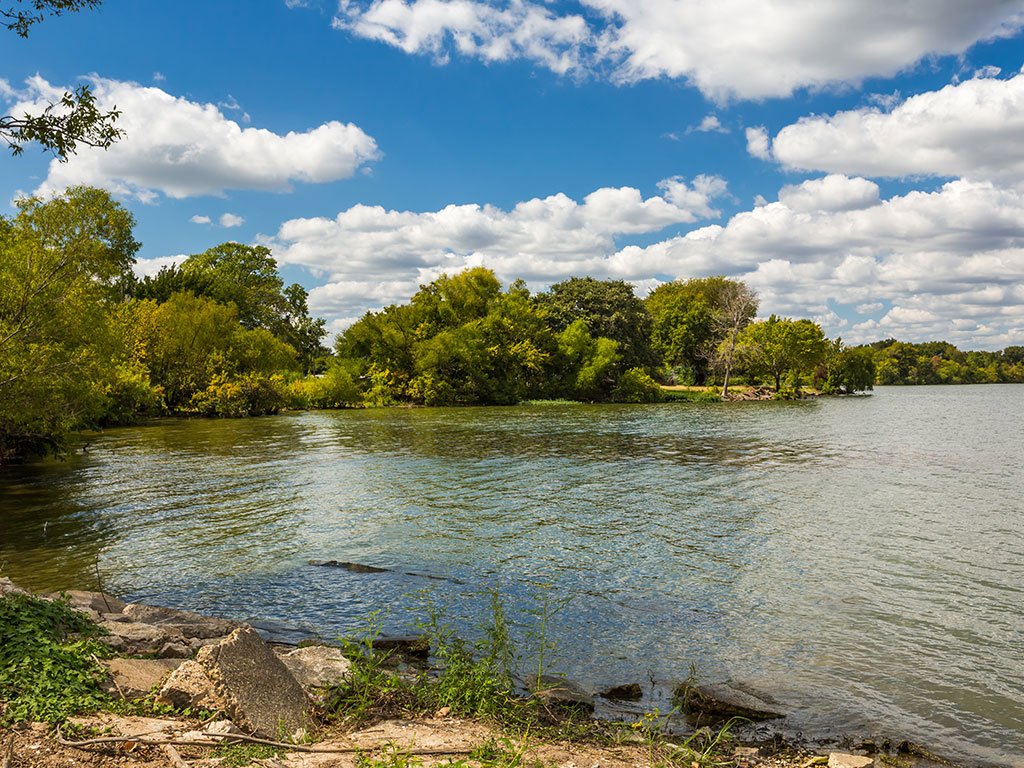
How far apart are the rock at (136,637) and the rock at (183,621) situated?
0.40 metres

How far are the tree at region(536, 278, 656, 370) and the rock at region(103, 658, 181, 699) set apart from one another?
7489cm

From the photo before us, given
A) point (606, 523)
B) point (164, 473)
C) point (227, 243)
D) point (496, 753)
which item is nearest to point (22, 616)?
point (496, 753)

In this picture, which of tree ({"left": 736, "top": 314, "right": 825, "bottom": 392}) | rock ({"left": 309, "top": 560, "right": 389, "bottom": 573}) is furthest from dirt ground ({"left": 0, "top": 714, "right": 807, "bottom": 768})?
tree ({"left": 736, "top": 314, "right": 825, "bottom": 392})

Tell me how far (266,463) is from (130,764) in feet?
76.8

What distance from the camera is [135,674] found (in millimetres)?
5605

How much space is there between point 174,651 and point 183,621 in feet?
6.74

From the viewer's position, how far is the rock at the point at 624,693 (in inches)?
282

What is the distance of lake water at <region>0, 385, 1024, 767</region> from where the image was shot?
7895 millimetres

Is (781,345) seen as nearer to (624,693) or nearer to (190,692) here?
(624,693)

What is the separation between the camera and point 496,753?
4883 mm

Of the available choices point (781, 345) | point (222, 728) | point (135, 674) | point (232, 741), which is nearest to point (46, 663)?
point (135, 674)

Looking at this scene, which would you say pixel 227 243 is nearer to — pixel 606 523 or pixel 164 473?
pixel 164 473

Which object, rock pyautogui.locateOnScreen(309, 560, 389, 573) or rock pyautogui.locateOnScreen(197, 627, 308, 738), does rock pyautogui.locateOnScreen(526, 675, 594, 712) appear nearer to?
rock pyautogui.locateOnScreen(197, 627, 308, 738)

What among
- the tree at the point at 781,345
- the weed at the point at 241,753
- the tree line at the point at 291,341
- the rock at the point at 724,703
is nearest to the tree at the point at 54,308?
the tree line at the point at 291,341
